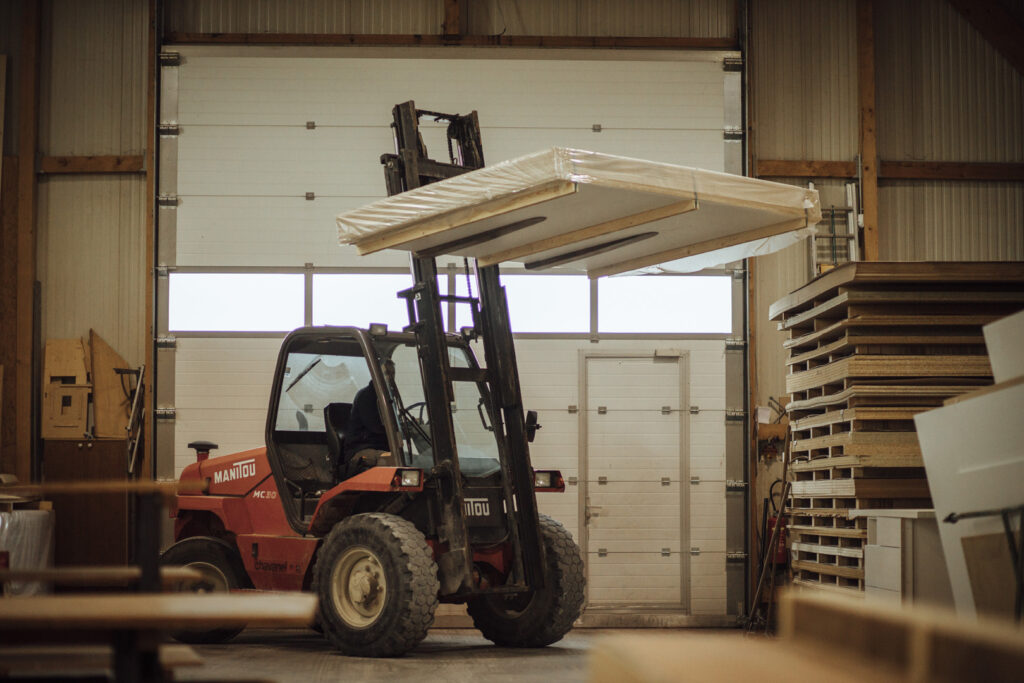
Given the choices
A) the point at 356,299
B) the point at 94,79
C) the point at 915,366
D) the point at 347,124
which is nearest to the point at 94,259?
the point at 94,79

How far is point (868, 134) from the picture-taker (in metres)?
12.0

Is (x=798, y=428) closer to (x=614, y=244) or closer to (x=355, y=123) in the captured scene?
(x=614, y=244)

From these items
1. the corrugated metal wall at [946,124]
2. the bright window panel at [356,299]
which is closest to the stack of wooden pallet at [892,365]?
the corrugated metal wall at [946,124]

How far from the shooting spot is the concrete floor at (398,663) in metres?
6.80

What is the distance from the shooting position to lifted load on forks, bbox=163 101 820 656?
677 cm

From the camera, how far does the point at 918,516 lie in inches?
257

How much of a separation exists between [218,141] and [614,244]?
18.5 ft

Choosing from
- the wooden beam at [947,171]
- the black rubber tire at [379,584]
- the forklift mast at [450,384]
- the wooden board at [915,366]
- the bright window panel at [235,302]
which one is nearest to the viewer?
the black rubber tire at [379,584]

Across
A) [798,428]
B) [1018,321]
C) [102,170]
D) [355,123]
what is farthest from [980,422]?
[102,170]

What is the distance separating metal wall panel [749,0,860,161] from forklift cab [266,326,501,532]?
4.94 m

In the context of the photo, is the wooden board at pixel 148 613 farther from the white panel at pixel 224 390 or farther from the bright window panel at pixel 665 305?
the bright window panel at pixel 665 305

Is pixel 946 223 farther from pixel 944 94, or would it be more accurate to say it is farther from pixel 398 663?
pixel 398 663

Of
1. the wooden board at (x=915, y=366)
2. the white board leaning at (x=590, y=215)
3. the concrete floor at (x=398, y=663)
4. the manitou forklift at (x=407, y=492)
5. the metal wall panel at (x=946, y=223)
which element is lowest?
the concrete floor at (x=398, y=663)

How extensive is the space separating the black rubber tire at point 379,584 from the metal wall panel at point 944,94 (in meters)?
7.27
